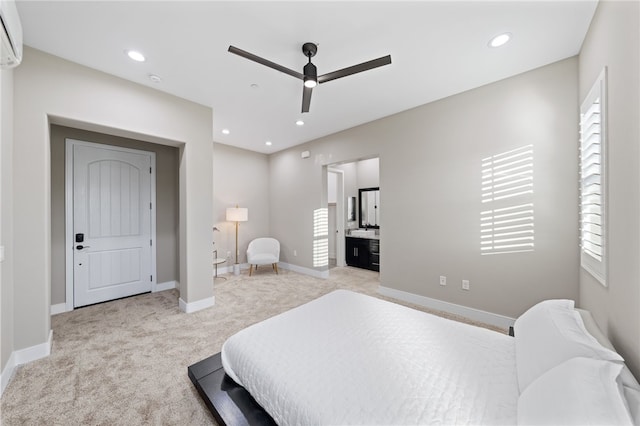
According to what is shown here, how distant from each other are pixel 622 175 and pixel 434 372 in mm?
1465

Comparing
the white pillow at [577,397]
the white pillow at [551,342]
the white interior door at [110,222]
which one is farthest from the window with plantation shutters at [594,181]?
the white interior door at [110,222]

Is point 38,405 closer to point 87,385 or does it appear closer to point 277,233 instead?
point 87,385

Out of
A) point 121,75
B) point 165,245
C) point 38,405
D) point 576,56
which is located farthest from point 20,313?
point 576,56

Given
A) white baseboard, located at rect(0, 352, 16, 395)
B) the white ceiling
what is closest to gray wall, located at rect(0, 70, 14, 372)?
white baseboard, located at rect(0, 352, 16, 395)

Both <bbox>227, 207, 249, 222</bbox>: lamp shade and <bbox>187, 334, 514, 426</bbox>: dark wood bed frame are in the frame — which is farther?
<bbox>227, 207, 249, 222</bbox>: lamp shade

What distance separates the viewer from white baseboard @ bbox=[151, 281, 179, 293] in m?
3.89

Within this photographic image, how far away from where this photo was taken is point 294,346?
142cm

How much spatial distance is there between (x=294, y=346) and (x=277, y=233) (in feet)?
14.3

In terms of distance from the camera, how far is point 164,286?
4.01m

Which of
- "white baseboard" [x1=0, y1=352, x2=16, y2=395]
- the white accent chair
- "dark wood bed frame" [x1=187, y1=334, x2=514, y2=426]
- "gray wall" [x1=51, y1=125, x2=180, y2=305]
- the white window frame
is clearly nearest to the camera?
"dark wood bed frame" [x1=187, y1=334, x2=514, y2=426]

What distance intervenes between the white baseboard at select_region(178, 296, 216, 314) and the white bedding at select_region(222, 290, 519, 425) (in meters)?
1.84

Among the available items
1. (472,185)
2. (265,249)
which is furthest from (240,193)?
(472,185)

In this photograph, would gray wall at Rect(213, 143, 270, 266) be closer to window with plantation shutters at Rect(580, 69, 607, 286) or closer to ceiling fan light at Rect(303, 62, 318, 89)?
ceiling fan light at Rect(303, 62, 318, 89)

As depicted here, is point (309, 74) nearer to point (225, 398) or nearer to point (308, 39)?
point (308, 39)
